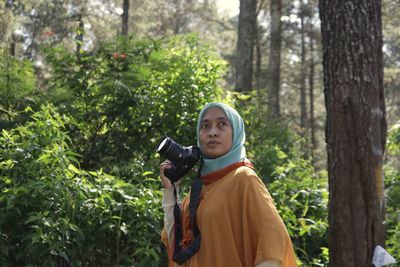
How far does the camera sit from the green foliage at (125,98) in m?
6.54

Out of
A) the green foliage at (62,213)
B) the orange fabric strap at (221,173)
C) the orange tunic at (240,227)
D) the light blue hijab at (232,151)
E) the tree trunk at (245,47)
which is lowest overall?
the green foliage at (62,213)

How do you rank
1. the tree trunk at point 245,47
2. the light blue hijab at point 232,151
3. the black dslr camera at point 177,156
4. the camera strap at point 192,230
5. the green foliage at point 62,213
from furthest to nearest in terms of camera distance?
the tree trunk at point 245,47
the green foliage at point 62,213
the black dslr camera at point 177,156
the light blue hijab at point 232,151
the camera strap at point 192,230


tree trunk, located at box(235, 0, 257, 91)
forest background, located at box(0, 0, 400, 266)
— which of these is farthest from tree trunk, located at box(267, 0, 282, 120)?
forest background, located at box(0, 0, 400, 266)

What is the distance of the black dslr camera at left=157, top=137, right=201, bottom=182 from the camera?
2.93 metres

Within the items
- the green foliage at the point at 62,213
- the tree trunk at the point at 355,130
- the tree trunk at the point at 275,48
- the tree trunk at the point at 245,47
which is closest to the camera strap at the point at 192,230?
the green foliage at the point at 62,213

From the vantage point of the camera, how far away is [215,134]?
112 inches

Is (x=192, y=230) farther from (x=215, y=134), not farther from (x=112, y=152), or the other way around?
(x=112, y=152)

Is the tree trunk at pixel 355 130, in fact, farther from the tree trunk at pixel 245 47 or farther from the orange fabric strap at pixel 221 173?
the tree trunk at pixel 245 47

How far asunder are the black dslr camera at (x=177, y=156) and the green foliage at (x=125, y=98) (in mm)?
3386

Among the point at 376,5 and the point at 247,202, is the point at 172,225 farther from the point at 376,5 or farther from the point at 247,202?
the point at 376,5

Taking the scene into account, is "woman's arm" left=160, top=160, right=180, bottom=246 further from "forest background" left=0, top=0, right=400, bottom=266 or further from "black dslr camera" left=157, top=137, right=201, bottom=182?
"forest background" left=0, top=0, right=400, bottom=266

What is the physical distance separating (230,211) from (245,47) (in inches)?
411

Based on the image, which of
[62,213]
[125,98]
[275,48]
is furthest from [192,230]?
[275,48]

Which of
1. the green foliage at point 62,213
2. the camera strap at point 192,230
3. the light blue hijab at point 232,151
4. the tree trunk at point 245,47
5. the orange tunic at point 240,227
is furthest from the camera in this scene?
the tree trunk at point 245,47
